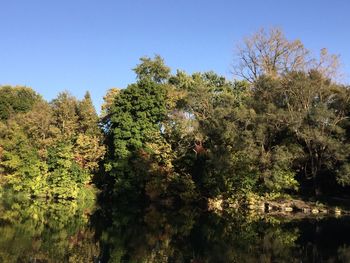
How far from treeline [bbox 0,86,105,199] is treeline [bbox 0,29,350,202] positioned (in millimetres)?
117

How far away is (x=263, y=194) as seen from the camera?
1668 inches

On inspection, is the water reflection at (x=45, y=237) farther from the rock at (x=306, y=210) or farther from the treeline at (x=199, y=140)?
the rock at (x=306, y=210)

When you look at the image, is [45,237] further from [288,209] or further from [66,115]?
[66,115]

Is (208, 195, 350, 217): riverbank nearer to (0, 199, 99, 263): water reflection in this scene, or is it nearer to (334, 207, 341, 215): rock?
(334, 207, 341, 215): rock

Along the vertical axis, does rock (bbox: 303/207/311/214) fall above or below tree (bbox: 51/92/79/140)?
below

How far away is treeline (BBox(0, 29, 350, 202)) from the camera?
1567 inches

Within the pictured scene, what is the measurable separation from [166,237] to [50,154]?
29.5 meters

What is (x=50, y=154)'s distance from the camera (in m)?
50.8

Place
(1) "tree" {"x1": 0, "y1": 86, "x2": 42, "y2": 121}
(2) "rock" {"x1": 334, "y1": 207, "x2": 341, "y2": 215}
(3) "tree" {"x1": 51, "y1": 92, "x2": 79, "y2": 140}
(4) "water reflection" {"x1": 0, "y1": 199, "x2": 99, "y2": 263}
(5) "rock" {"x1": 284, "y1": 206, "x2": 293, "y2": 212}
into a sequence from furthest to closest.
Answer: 1. (1) "tree" {"x1": 0, "y1": 86, "x2": 42, "y2": 121}
2. (3) "tree" {"x1": 51, "y1": 92, "x2": 79, "y2": 140}
3. (5) "rock" {"x1": 284, "y1": 206, "x2": 293, "y2": 212}
4. (2) "rock" {"x1": 334, "y1": 207, "x2": 341, "y2": 215}
5. (4) "water reflection" {"x1": 0, "y1": 199, "x2": 99, "y2": 263}

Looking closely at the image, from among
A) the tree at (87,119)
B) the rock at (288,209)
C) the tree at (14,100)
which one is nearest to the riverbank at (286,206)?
the rock at (288,209)

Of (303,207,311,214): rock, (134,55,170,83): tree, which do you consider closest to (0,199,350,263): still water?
(303,207,311,214): rock

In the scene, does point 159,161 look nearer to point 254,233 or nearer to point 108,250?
point 254,233

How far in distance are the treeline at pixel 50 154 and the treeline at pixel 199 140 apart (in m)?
0.12

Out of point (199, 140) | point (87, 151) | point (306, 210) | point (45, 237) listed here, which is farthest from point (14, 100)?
point (45, 237)
